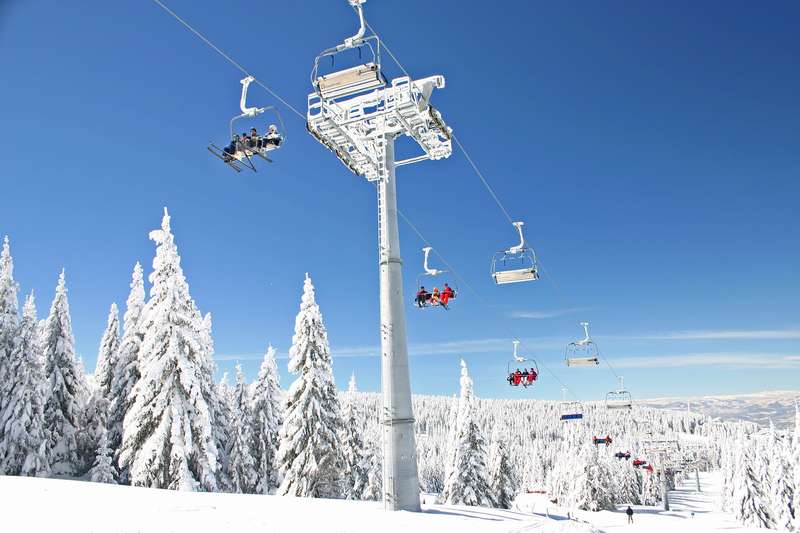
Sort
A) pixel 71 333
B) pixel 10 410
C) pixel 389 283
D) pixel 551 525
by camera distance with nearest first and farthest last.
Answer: pixel 551 525
pixel 389 283
pixel 10 410
pixel 71 333

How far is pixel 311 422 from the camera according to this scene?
3234cm

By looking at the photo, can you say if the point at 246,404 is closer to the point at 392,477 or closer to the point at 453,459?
the point at 453,459

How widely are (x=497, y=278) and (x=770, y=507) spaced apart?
2688 inches

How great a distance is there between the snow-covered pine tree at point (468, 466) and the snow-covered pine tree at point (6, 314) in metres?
34.2

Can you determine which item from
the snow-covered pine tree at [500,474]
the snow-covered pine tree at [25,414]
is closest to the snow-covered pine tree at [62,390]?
the snow-covered pine tree at [25,414]

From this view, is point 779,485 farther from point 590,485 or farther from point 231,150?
point 231,150

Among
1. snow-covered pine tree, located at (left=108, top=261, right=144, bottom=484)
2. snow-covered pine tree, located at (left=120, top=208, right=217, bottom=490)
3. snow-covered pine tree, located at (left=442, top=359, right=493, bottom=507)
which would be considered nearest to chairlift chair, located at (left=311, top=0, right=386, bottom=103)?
snow-covered pine tree, located at (left=120, top=208, right=217, bottom=490)

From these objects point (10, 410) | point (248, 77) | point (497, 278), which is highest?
point (248, 77)

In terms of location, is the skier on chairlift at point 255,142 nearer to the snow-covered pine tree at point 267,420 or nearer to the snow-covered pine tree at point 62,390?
the snow-covered pine tree at point 267,420

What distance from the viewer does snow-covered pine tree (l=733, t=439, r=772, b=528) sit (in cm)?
6438

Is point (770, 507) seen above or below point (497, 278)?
below

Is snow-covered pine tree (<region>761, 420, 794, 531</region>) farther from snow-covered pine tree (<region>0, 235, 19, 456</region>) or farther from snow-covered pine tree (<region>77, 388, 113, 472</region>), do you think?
snow-covered pine tree (<region>0, 235, 19, 456</region>)

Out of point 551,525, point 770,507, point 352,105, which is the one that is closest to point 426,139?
point 352,105

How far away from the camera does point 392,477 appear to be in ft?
43.3
